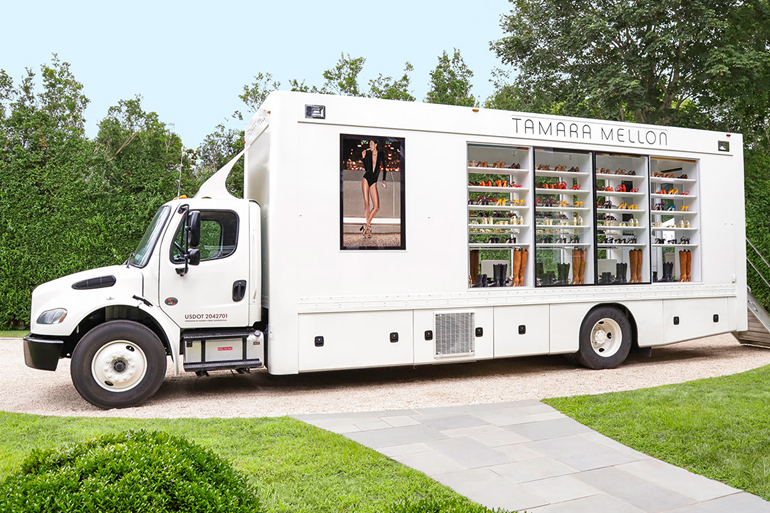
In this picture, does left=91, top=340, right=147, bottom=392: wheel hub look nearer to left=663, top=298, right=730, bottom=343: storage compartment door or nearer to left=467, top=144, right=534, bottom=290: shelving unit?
left=467, top=144, right=534, bottom=290: shelving unit

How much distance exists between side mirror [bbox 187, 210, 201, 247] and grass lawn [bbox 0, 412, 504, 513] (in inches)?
81.0

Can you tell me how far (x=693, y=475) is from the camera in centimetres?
462

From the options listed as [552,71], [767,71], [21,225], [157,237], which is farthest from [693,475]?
[552,71]

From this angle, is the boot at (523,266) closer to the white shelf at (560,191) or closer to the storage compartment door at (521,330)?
the storage compartment door at (521,330)

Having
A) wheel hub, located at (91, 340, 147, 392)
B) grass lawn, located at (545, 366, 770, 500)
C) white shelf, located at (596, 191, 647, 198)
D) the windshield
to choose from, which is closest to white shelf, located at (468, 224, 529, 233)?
white shelf, located at (596, 191, 647, 198)

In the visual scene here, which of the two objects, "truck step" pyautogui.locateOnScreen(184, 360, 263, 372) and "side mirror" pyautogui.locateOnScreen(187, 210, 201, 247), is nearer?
"side mirror" pyautogui.locateOnScreen(187, 210, 201, 247)

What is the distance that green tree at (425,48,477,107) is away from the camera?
23688 millimetres

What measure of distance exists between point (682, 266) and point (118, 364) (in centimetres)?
873

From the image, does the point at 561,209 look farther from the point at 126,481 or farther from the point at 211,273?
the point at 126,481

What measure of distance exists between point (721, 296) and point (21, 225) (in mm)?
13870

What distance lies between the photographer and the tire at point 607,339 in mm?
9469

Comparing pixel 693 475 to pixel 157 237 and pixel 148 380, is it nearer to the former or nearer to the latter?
pixel 148 380

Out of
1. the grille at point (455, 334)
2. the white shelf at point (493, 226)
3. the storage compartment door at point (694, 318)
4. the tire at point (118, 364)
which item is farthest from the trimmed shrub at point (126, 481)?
the storage compartment door at point (694, 318)

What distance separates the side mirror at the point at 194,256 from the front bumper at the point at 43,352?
1627mm
